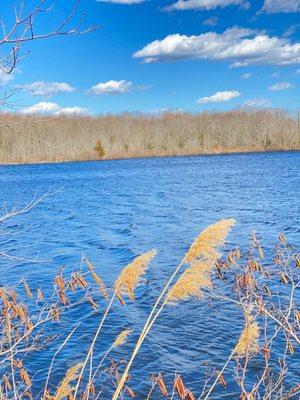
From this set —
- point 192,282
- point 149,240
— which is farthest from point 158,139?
point 192,282

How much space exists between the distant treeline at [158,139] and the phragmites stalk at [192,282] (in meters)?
88.6

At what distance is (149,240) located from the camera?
64.8 ft

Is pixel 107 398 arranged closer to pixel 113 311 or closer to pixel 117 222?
pixel 113 311

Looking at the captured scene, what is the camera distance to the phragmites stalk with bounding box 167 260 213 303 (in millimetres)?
3758

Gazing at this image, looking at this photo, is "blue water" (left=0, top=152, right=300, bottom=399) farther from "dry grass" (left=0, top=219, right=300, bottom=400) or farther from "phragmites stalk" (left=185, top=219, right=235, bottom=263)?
"phragmites stalk" (left=185, top=219, right=235, bottom=263)

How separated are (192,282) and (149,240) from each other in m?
16.0

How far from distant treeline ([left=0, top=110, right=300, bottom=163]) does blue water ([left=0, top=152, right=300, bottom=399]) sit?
178ft

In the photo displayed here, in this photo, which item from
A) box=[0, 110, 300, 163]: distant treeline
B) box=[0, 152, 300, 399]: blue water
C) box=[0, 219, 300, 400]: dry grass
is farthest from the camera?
box=[0, 110, 300, 163]: distant treeline

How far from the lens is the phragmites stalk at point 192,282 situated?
3758mm

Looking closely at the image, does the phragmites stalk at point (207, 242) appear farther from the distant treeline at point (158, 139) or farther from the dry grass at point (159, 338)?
the distant treeline at point (158, 139)

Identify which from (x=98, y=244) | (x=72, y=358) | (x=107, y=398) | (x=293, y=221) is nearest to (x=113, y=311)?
(x=72, y=358)

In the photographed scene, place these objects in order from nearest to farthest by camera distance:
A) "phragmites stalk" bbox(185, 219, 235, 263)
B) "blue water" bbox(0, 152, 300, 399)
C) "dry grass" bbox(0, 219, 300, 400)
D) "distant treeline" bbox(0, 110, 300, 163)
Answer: "phragmites stalk" bbox(185, 219, 235, 263), "dry grass" bbox(0, 219, 300, 400), "blue water" bbox(0, 152, 300, 399), "distant treeline" bbox(0, 110, 300, 163)

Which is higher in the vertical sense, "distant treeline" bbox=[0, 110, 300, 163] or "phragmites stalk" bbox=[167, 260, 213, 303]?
"distant treeline" bbox=[0, 110, 300, 163]

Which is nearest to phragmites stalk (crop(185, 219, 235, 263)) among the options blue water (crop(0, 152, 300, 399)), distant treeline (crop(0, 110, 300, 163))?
blue water (crop(0, 152, 300, 399))
